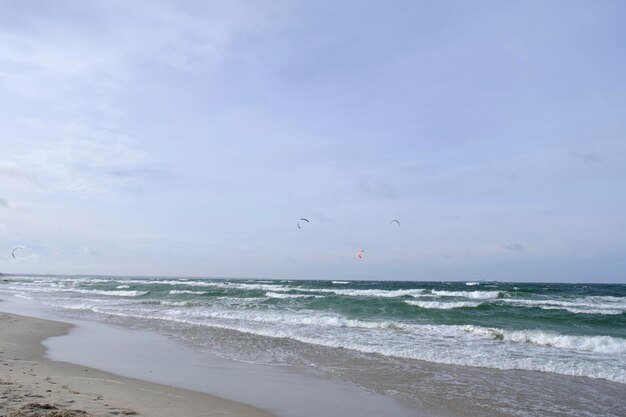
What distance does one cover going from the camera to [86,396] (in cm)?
645

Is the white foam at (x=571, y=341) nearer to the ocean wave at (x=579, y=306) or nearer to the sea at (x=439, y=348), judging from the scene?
the sea at (x=439, y=348)

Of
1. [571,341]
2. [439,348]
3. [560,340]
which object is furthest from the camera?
[560,340]

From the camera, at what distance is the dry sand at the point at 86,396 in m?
5.54

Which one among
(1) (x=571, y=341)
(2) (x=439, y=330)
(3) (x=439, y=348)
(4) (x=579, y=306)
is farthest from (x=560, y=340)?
(4) (x=579, y=306)

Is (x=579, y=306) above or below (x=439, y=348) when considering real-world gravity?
above

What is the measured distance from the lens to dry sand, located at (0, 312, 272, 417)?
18.2 feet

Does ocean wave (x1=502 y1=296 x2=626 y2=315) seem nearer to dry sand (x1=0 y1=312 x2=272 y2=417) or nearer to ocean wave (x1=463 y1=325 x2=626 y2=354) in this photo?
ocean wave (x1=463 y1=325 x2=626 y2=354)

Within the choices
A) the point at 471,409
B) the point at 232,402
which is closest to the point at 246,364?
the point at 232,402

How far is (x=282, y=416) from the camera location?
630 centimetres

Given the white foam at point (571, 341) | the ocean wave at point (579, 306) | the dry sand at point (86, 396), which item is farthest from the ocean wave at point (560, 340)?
the dry sand at point (86, 396)

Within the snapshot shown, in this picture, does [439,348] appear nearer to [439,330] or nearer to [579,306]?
[439,330]

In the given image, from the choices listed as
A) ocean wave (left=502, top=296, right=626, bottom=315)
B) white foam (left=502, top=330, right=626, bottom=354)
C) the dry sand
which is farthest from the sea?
the dry sand

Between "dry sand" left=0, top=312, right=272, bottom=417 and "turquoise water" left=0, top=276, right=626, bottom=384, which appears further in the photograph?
"turquoise water" left=0, top=276, right=626, bottom=384

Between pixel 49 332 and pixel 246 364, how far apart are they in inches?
327
